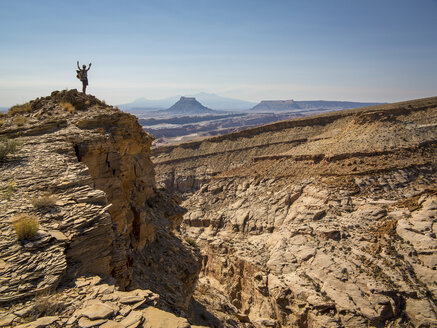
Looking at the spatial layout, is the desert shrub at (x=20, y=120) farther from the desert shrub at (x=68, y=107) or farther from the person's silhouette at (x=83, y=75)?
the person's silhouette at (x=83, y=75)

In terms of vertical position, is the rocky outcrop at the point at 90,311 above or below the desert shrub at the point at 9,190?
below

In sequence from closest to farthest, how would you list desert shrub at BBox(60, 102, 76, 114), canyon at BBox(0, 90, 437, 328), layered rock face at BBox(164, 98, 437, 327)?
canyon at BBox(0, 90, 437, 328) < desert shrub at BBox(60, 102, 76, 114) < layered rock face at BBox(164, 98, 437, 327)

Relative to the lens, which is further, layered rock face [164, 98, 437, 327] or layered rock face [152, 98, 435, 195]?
layered rock face [152, 98, 435, 195]

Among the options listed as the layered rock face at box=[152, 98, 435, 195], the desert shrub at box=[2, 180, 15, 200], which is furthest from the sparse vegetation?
the layered rock face at box=[152, 98, 435, 195]

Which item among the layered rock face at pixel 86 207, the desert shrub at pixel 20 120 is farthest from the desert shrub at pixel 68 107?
the desert shrub at pixel 20 120

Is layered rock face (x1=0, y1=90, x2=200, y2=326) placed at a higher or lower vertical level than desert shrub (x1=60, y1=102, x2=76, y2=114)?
lower

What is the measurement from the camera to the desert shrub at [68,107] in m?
12.4

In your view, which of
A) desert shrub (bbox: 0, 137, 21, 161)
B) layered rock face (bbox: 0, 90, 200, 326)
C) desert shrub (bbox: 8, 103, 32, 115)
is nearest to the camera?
layered rock face (bbox: 0, 90, 200, 326)

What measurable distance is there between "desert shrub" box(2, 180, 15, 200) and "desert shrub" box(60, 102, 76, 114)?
608cm

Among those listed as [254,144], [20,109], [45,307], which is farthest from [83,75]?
[254,144]

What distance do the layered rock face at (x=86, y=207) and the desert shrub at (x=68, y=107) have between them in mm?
60

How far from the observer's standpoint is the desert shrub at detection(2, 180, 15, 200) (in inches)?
258

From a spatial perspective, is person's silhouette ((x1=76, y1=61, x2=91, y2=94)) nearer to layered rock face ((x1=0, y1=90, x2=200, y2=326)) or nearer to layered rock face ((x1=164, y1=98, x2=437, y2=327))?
layered rock face ((x1=0, y1=90, x2=200, y2=326))

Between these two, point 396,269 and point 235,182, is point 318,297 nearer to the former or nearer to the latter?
point 396,269
